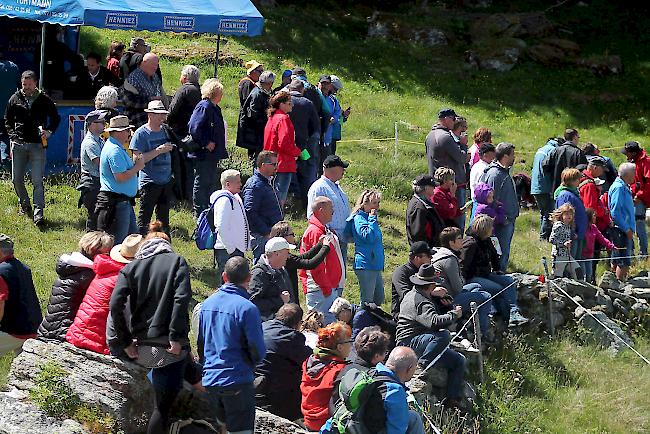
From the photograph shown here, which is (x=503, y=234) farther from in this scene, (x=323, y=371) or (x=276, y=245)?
(x=323, y=371)

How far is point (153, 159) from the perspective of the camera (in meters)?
12.0

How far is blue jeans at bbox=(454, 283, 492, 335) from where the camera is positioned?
36.3 ft

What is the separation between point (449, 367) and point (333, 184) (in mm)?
2514

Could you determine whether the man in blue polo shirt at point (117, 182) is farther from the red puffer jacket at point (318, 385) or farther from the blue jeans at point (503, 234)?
the blue jeans at point (503, 234)

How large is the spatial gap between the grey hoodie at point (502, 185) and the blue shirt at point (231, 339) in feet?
18.5

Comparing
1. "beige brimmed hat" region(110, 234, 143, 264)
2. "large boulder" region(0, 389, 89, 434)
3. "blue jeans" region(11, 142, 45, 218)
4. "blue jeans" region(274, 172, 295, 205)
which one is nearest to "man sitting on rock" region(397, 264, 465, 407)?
"beige brimmed hat" region(110, 234, 143, 264)

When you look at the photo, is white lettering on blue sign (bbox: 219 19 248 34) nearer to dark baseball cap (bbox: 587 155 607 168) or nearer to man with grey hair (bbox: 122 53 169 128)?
man with grey hair (bbox: 122 53 169 128)

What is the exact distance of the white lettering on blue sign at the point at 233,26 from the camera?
52.2 feet

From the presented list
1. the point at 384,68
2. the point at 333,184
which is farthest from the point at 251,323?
the point at 384,68

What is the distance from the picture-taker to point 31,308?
9.26 metres

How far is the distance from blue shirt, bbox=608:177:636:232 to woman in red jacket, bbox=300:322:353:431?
6883mm

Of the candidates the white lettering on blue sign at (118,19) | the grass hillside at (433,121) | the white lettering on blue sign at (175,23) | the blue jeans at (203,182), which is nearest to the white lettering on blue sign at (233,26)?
the white lettering on blue sign at (175,23)

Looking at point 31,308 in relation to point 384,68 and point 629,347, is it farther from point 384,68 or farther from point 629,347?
point 384,68

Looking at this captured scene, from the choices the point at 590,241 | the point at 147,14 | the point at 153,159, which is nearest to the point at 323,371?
the point at 153,159
